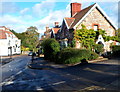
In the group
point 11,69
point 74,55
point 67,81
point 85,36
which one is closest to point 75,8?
point 85,36

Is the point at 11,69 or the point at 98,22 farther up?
the point at 98,22

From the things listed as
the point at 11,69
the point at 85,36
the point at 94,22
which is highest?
the point at 94,22

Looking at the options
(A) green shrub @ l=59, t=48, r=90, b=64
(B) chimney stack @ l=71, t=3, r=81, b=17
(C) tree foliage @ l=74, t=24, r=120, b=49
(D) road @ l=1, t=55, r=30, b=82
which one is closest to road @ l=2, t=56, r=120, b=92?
(D) road @ l=1, t=55, r=30, b=82

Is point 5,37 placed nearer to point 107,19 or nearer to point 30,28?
point 30,28

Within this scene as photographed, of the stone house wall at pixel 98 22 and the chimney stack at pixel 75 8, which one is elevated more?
the chimney stack at pixel 75 8

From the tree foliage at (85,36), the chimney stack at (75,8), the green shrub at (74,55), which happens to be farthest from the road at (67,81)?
the chimney stack at (75,8)

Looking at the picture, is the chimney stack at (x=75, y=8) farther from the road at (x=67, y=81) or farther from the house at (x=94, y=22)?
the road at (x=67, y=81)

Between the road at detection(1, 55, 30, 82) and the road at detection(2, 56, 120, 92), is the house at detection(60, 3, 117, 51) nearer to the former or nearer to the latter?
the road at detection(1, 55, 30, 82)

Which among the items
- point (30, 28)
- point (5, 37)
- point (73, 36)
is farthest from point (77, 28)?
point (30, 28)

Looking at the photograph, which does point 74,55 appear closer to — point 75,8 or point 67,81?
point 67,81

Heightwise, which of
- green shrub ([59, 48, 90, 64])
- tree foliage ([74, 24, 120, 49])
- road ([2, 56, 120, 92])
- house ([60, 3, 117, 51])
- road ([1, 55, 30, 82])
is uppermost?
house ([60, 3, 117, 51])

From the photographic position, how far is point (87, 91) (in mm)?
6078

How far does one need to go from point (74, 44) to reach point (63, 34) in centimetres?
616

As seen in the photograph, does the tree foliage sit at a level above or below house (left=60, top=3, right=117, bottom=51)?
below
